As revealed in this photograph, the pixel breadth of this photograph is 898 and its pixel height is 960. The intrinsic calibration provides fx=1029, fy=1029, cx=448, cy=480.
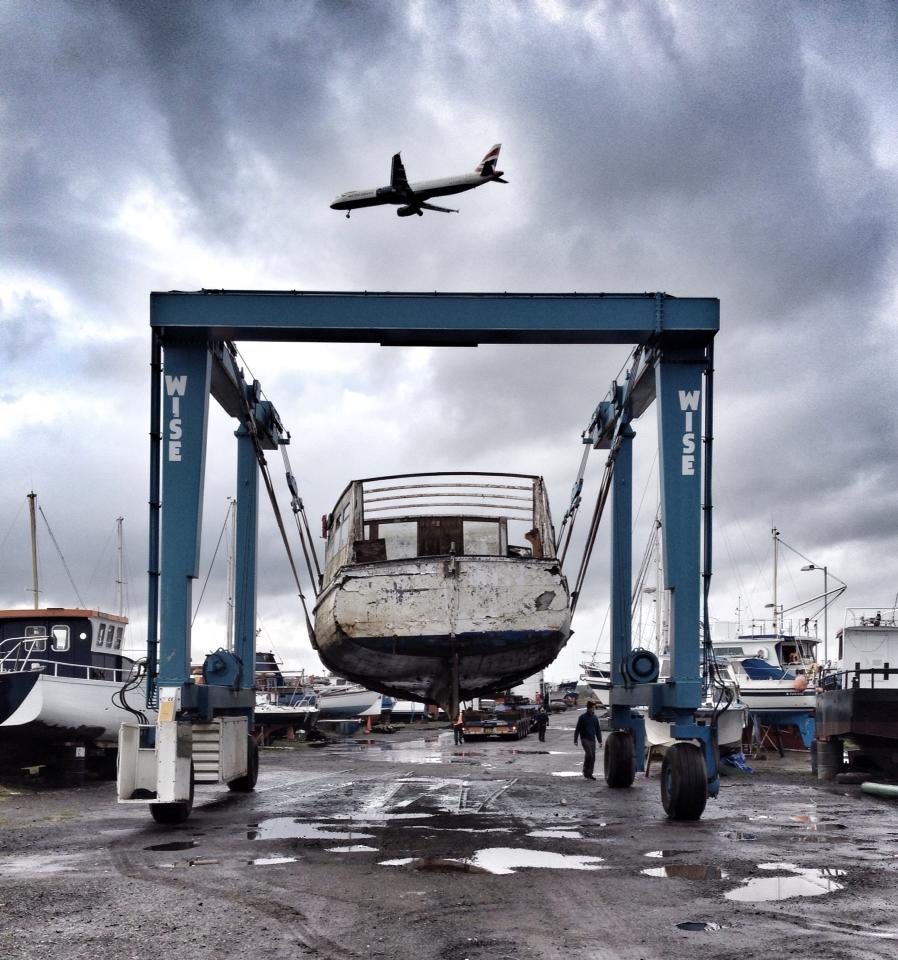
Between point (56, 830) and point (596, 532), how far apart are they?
10.2 meters

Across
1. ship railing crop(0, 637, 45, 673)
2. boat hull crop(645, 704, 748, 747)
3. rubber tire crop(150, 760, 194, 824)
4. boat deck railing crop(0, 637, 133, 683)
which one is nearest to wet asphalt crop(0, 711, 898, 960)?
rubber tire crop(150, 760, 194, 824)

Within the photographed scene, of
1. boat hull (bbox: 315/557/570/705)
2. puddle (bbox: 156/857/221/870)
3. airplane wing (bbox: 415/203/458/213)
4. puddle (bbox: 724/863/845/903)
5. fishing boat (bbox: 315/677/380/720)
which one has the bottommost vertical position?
fishing boat (bbox: 315/677/380/720)

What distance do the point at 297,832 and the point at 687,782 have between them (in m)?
4.76

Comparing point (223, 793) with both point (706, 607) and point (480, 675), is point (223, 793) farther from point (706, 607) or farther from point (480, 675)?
point (706, 607)

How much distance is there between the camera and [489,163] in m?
24.5

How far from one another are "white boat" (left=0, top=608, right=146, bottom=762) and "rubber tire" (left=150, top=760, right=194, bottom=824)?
469 cm

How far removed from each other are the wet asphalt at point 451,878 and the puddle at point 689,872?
0.03 m

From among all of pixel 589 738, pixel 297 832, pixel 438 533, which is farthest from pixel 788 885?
pixel 589 738

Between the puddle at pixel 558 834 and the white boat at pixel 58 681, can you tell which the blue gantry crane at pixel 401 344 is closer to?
the puddle at pixel 558 834

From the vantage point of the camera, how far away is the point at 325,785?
1881 cm

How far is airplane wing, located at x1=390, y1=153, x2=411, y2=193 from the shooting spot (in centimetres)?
2267

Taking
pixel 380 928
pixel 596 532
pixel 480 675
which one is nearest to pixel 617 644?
pixel 596 532

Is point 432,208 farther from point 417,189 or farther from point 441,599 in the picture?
point 441,599

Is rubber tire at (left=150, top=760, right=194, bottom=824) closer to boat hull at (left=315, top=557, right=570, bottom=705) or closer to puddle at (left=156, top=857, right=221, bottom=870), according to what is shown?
boat hull at (left=315, top=557, right=570, bottom=705)
